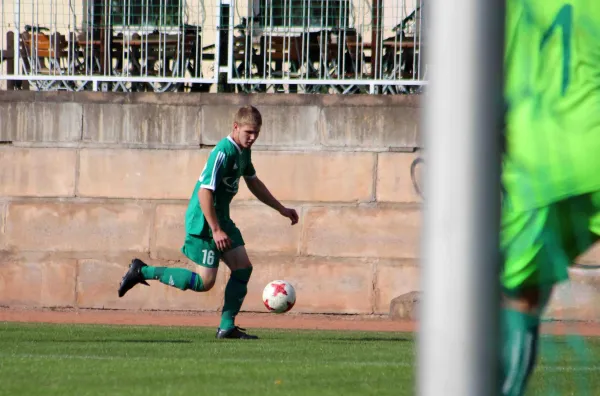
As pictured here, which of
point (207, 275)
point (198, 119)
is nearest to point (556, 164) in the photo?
point (207, 275)

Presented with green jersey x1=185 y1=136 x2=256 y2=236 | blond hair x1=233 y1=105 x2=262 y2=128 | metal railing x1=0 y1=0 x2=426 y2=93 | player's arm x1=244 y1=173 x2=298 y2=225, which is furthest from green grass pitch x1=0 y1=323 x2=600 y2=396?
metal railing x1=0 y1=0 x2=426 y2=93

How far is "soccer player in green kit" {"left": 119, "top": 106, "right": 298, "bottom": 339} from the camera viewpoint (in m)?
8.54

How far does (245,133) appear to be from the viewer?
862 centimetres

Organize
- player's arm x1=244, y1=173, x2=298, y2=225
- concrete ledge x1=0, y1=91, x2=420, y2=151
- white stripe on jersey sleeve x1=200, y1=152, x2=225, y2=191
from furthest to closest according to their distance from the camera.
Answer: concrete ledge x1=0, y1=91, x2=420, y2=151 < player's arm x1=244, y1=173, x2=298, y2=225 < white stripe on jersey sleeve x1=200, y1=152, x2=225, y2=191

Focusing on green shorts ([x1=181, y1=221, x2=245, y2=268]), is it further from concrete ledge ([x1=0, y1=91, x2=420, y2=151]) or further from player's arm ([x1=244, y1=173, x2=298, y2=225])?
concrete ledge ([x1=0, y1=91, x2=420, y2=151])

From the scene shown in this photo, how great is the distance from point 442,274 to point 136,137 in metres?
10.5

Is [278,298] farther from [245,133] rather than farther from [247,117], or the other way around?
[247,117]

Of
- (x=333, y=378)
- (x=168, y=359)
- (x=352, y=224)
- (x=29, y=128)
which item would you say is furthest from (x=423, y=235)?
(x=29, y=128)

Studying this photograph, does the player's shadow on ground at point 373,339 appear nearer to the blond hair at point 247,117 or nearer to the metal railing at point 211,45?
the blond hair at point 247,117

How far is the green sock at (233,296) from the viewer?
28.2ft

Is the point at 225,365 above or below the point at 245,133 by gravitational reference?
below

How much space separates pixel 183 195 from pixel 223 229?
3430 mm

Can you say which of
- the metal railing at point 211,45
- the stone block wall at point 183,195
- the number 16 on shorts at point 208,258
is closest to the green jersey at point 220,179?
the number 16 on shorts at point 208,258

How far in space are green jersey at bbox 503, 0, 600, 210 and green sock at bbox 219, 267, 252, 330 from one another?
4863 millimetres
